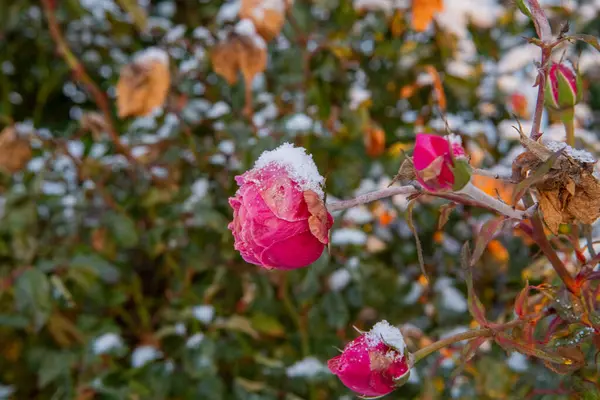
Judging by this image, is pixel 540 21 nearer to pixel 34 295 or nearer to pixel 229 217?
pixel 229 217

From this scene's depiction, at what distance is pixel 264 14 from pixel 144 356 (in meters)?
0.53

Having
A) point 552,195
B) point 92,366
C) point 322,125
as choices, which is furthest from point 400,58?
point 552,195

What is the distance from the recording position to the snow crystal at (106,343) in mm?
970

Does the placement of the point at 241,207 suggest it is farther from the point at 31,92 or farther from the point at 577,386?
the point at 31,92

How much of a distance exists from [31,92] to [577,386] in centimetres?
123

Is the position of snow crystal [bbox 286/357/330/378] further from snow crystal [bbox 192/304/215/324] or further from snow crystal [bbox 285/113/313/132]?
snow crystal [bbox 285/113/313/132]

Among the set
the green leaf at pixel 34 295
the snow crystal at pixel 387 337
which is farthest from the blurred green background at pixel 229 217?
the snow crystal at pixel 387 337

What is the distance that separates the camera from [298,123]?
959mm

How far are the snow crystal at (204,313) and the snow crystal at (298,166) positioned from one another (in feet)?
1.88

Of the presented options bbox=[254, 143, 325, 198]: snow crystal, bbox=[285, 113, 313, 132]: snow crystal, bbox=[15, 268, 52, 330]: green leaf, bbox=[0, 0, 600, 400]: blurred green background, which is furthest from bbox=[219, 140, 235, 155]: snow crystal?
bbox=[254, 143, 325, 198]: snow crystal

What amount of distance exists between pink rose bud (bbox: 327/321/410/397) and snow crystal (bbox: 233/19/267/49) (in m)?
0.62

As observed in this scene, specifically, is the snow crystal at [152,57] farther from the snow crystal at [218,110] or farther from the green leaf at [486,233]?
the green leaf at [486,233]

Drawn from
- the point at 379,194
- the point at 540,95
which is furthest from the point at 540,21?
the point at 379,194

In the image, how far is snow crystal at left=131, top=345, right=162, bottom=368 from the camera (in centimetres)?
98
